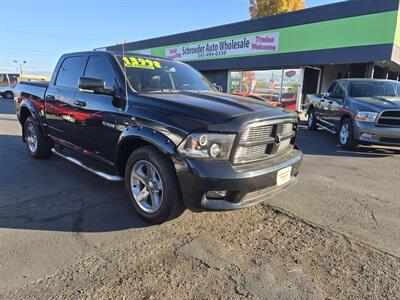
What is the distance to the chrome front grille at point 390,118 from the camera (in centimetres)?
753

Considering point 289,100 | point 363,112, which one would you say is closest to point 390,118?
point 363,112

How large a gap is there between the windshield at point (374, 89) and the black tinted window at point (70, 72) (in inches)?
278

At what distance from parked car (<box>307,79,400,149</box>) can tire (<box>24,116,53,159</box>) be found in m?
6.83

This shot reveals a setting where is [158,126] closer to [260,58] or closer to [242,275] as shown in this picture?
[242,275]

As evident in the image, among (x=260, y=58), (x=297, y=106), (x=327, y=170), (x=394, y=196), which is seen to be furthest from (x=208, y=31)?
(x=394, y=196)

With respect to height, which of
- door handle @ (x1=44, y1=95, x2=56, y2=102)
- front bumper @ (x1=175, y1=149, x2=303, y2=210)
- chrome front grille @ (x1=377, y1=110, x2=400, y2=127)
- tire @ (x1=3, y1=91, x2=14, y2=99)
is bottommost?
tire @ (x1=3, y1=91, x2=14, y2=99)

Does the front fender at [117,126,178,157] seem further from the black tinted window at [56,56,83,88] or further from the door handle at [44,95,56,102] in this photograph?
the door handle at [44,95,56,102]

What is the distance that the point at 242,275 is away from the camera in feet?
9.39

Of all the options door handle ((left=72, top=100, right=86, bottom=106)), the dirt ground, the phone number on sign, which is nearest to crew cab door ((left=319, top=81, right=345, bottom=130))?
the dirt ground

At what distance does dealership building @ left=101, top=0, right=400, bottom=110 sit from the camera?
14703 mm

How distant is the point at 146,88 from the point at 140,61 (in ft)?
1.92

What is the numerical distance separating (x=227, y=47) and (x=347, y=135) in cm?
1509

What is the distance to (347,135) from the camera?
8438 mm

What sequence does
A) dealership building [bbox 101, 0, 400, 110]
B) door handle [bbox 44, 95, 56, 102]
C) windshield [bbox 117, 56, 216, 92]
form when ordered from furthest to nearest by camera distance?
1. dealership building [bbox 101, 0, 400, 110]
2. door handle [bbox 44, 95, 56, 102]
3. windshield [bbox 117, 56, 216, 92]
